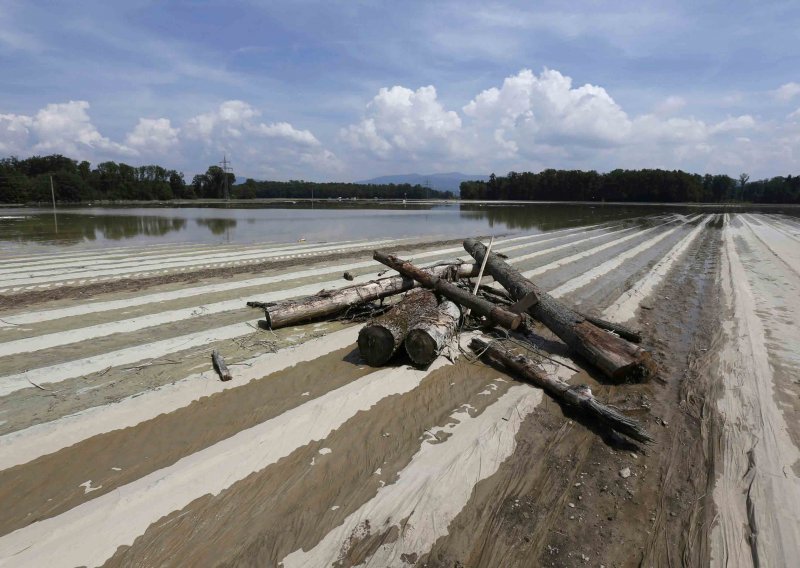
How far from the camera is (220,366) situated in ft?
18.4

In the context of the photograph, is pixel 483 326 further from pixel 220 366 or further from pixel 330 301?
pixel 220 366

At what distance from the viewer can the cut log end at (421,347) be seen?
5.76 m

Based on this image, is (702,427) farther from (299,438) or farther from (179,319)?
(179,319)

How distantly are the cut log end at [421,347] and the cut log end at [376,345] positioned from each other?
24 cm

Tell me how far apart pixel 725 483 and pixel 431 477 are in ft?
8.28

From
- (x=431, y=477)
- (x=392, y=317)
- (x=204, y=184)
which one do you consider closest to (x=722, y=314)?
(x=392, y=317)

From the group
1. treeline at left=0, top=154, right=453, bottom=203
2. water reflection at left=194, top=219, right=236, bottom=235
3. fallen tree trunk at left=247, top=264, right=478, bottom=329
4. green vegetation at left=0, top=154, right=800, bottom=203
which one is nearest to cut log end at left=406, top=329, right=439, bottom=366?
fallen tree trunk at left=247, top=264, right=478, bottom=329

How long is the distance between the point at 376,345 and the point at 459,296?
2.20 m

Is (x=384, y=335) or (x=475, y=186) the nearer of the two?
(x=384, y=335)

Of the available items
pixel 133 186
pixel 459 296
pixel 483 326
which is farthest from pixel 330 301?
pixel 133 186

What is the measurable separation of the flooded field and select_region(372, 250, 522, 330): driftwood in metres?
0.96

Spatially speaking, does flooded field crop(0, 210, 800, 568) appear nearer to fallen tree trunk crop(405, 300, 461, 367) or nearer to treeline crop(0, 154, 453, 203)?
fallen tree trunk crop(405, 300, 461, 367)

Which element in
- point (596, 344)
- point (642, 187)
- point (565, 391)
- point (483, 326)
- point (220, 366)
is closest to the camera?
point (565, 391)

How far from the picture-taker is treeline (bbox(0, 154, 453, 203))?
81.4 metres
